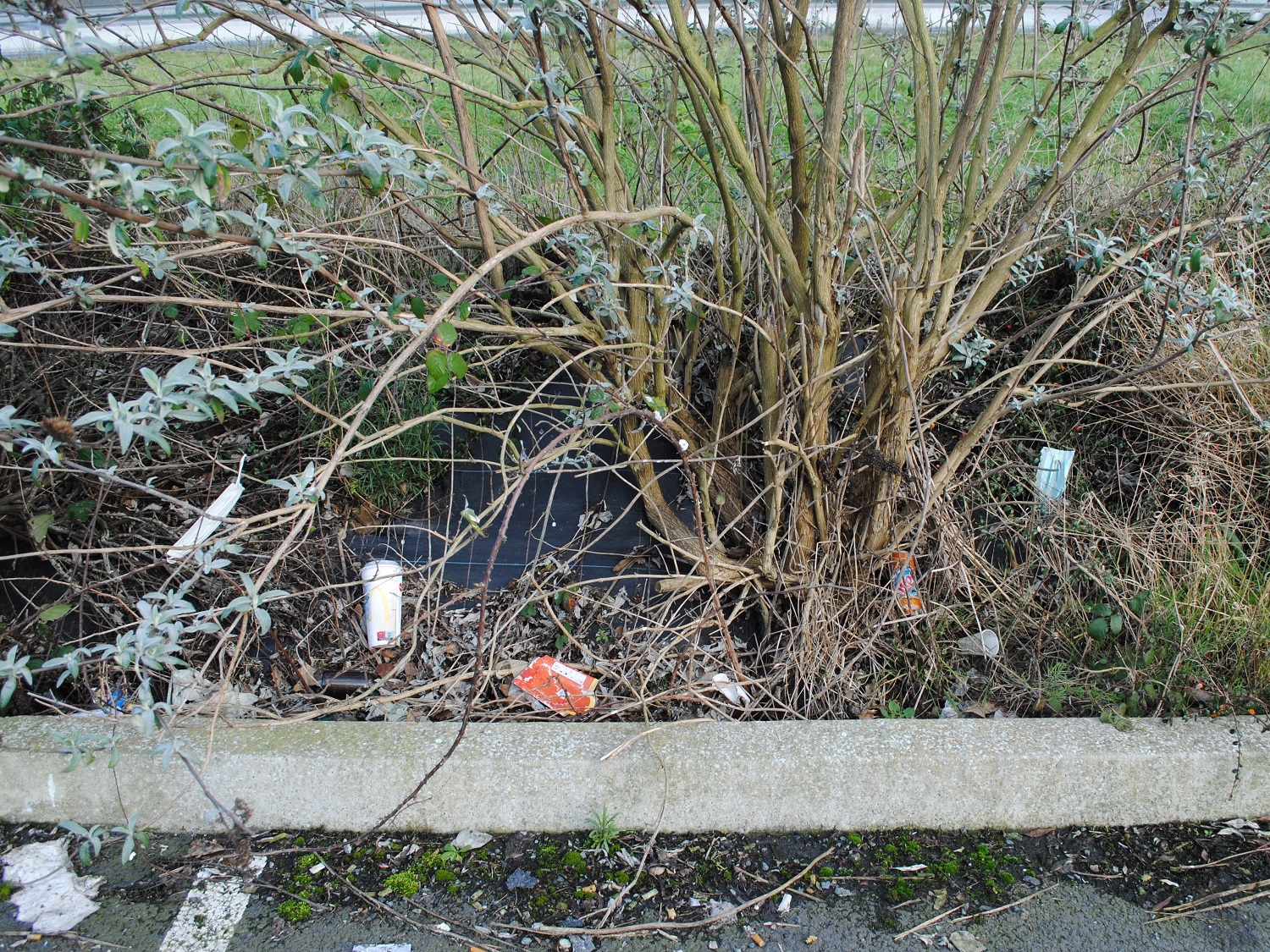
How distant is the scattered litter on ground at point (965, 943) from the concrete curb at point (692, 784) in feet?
1.02

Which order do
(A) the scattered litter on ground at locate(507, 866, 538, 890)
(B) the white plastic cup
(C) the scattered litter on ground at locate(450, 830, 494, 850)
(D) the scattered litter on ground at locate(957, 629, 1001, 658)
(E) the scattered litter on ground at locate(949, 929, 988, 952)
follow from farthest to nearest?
(B) the white plastic cup
(D) the scattered litter on ground at locate(957, 629, 1001, 658)
(C) the scattered litter on ground at locate(450, 830, 494, 850)
(A) the scattered litter on ground at locate(507, 866, 538, 890)
(E) the scattered litter on ground at locate(949, 929, 988, 952)

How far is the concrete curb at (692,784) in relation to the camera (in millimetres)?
2225

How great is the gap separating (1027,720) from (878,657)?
0.57 meters

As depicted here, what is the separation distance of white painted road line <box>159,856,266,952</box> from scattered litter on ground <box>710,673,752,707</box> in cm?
136

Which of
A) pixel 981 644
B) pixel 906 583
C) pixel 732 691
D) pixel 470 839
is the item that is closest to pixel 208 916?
pixel 470 839

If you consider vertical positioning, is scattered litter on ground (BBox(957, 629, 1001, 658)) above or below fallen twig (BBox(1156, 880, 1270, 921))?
above

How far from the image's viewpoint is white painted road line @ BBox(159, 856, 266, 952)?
1.96 metres

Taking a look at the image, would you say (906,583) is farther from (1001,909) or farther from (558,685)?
(558,685)

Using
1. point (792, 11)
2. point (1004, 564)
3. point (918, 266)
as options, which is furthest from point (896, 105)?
point (1004, 564)

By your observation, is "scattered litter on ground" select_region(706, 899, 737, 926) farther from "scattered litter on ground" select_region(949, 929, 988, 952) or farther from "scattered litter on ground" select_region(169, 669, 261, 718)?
"scattered litter on ground" select_region(169, 669, 261, 718)

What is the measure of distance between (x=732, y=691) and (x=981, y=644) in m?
0.83

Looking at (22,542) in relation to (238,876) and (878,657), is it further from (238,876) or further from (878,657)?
(878,657)

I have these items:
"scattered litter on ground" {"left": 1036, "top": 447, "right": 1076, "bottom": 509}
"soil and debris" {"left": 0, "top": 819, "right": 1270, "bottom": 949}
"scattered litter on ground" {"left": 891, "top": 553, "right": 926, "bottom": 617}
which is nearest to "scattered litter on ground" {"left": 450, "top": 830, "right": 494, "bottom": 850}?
"soil and debris" {"left": 0, "top": 819, "right": 1270, "bottom": 949}

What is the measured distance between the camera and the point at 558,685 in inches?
106
